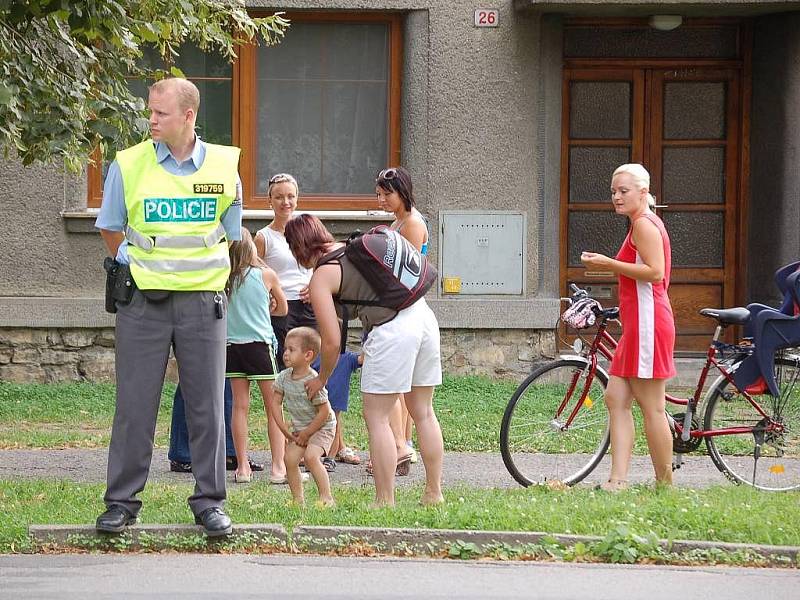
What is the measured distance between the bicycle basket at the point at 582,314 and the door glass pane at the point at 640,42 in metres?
5.58

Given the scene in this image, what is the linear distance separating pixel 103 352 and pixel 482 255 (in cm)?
355

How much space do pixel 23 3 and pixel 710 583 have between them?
4510mm

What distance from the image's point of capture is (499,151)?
1310 cm

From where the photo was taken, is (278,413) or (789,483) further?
(789,483)

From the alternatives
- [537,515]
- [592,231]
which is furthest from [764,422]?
[592,231]

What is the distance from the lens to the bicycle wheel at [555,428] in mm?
8461

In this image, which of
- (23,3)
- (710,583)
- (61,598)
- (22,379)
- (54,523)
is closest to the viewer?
(61,598)

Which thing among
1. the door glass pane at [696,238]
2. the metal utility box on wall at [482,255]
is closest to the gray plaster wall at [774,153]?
the door glass pane at [696,238]

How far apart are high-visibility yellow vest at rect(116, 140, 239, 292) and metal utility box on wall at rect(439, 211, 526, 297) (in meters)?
6.74

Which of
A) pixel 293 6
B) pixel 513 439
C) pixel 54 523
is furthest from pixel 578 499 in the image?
pixel 293 6

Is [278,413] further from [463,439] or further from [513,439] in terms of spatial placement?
[463,439]

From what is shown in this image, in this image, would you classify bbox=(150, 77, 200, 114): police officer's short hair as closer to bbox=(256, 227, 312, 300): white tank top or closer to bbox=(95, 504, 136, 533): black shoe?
bbox=(95, 504, 136, 533): black shoe

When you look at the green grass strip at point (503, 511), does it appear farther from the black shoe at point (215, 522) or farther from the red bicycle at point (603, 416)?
the red bicycle at point (603, 416)

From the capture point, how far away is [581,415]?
8.60m
